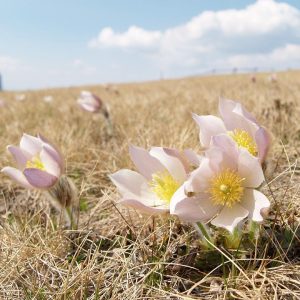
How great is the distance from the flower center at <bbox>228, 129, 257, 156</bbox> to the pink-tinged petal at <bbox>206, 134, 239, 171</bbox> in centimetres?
9

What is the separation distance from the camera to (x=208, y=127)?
3.96 feet

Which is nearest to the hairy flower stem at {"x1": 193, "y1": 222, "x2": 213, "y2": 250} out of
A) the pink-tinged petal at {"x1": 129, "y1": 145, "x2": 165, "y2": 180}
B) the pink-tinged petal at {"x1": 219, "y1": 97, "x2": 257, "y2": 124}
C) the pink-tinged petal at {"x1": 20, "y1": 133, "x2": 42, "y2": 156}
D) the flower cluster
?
the flower cluster

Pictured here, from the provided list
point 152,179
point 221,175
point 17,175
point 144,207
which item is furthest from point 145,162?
point 17,175

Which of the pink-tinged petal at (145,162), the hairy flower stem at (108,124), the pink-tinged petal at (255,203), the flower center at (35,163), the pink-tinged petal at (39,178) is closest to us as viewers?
the pink-tinged petal at (255,203)

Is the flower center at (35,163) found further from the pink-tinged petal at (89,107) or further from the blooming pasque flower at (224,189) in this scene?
the pink-tinged petal at (89,107)

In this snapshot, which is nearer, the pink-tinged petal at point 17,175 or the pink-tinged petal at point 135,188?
the pink-tinged petal at point 135,188

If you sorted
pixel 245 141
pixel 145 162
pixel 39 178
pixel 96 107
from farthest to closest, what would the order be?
pixel 96 107 → pixel 39 178 → pixel 145 162 → pixel 245 141

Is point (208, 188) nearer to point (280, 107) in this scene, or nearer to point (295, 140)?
point (295, 140)

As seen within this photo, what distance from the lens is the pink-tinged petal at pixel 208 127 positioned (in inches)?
47.1

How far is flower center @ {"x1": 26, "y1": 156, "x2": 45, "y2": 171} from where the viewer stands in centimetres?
160

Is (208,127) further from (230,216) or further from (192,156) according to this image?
(230,216)

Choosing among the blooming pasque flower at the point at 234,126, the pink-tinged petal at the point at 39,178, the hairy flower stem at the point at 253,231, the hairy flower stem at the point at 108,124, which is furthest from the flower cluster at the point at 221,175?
the hairy flower stem at the point at 108,124

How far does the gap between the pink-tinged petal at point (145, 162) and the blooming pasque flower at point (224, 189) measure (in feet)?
0.68

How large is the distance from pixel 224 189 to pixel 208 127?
7.2 inches
